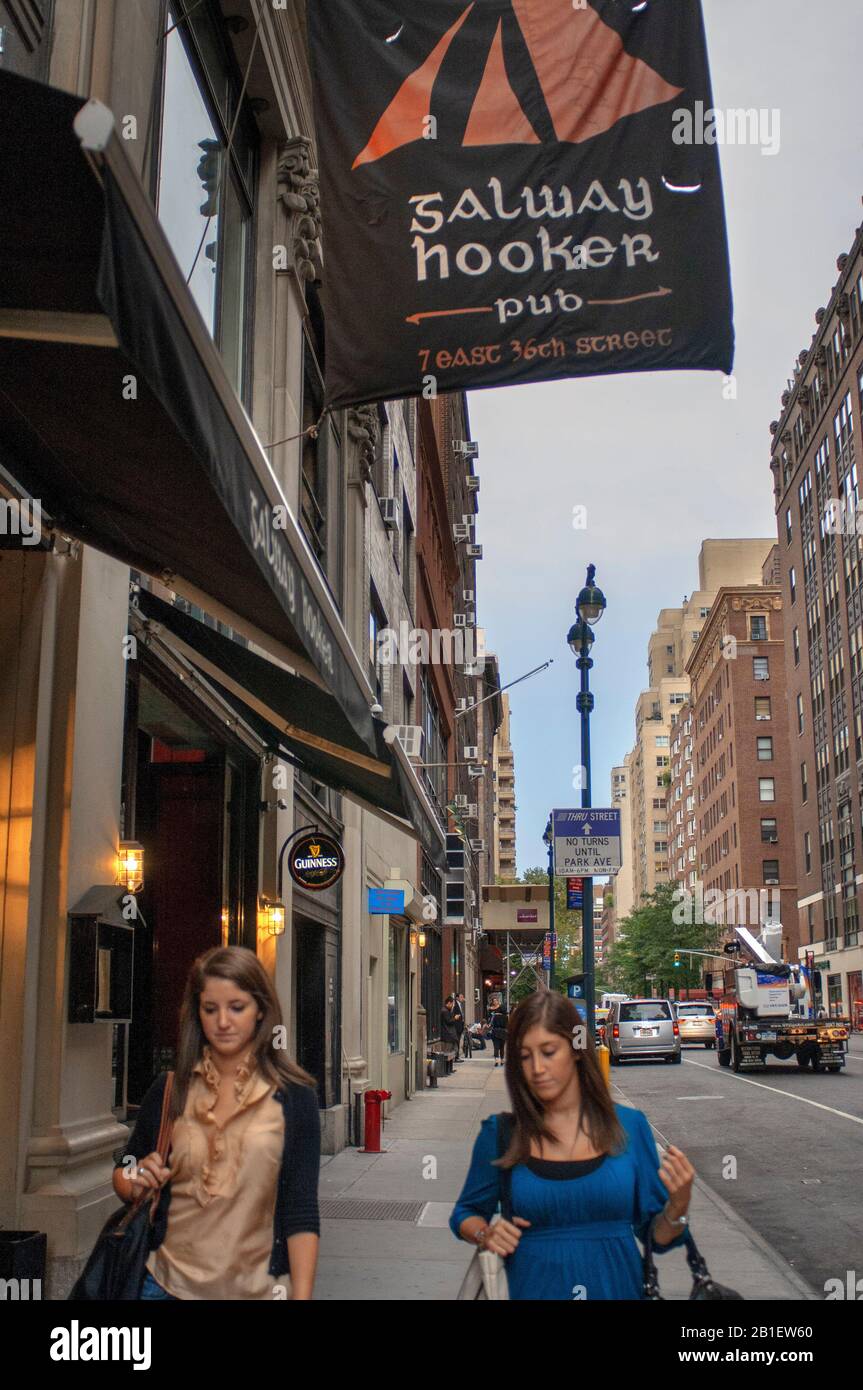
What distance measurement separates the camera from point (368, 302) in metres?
6.90

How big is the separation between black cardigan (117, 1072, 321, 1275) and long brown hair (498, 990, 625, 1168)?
54cm

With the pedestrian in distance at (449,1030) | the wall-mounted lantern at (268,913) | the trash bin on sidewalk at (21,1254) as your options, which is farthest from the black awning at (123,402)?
the pedestrian in distance at (449,1030)

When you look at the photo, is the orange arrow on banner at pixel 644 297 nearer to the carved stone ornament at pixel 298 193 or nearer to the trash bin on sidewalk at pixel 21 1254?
the trash bin on sidewalk at pixel 21 1254

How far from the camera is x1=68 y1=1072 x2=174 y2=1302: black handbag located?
3.45m

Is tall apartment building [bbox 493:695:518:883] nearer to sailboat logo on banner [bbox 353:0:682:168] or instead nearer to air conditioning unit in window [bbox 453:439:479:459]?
air conditioning unit in window [bbox 453:439:479:459]

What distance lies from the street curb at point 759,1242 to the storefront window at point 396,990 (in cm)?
1038

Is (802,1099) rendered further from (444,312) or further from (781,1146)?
(444,312)

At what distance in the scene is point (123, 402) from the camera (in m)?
4.68

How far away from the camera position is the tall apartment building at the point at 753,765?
98.1m

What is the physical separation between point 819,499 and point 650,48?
72.9 meters

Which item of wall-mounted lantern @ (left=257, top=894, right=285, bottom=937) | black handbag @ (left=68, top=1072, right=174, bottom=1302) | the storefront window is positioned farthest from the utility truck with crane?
black handbag @ (left=68, top=1072, right=174, bottom=1302)

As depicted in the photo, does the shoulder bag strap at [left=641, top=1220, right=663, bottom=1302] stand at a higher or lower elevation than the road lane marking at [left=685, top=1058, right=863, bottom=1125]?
higher

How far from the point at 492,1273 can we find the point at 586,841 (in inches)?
485
